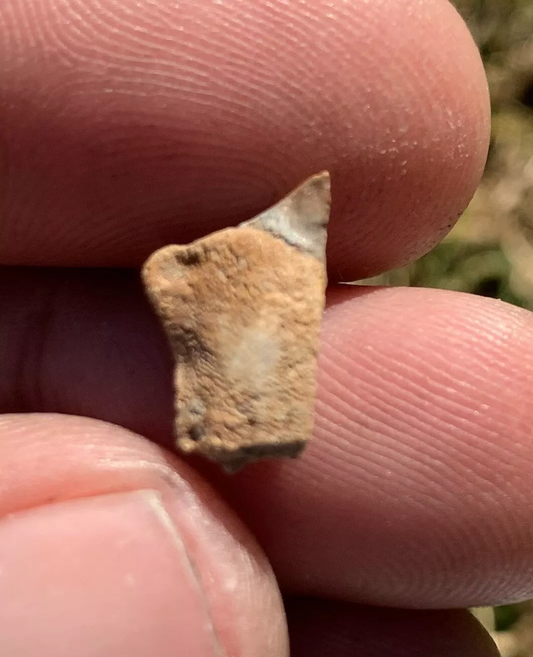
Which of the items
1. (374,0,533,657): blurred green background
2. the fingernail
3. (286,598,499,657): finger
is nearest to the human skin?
the fingernail

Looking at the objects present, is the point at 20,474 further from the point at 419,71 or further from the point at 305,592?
the point at 419,71

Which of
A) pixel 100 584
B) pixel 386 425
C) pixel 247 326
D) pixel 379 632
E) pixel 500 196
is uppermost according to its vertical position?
pixel 500 196

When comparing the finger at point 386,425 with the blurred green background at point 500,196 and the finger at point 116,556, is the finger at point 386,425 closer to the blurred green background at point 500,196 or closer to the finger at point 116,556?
the finger at point 116,556

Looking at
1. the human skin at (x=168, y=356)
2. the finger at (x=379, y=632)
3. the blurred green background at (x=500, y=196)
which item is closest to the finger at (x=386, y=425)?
the human skin at (x=168, y=356)

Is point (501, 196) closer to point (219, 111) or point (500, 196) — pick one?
point (500, 196)

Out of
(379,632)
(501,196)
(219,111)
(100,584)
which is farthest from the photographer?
(501,196)

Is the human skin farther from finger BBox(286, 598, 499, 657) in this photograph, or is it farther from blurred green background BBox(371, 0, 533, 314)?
blurred green background BBox(371, 0, 533, 314)

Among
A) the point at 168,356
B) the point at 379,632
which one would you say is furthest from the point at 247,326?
the point at 379,632
